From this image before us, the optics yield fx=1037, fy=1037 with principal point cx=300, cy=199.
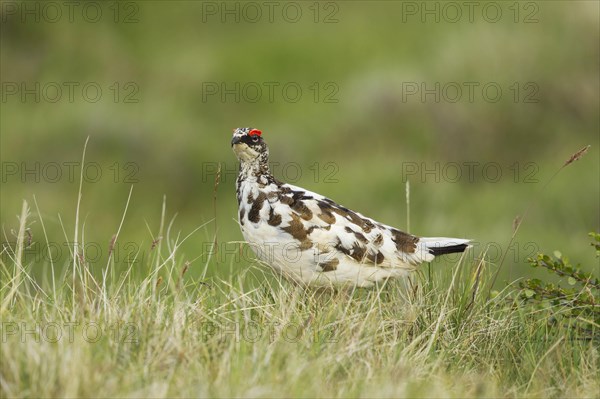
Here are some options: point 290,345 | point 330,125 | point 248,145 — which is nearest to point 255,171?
point 248,145

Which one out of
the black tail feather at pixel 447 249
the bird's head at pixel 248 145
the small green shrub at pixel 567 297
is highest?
the bird's head at pixel 248 145

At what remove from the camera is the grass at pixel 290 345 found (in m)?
3.83

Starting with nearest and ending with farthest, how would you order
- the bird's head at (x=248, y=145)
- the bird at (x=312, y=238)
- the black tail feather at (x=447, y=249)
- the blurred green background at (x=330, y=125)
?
the bird at (x=312, y=238) < the bird's head at (x=248, y=145) < the black tail feather at (x=447, y=249) < the blurred green background at (x=330, y=125)

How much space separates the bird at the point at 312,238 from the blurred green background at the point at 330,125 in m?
3.69

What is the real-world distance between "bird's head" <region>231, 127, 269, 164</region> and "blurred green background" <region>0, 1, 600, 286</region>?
12.4ft

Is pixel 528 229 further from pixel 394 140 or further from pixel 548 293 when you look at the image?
pixel 548 293

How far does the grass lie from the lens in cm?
383

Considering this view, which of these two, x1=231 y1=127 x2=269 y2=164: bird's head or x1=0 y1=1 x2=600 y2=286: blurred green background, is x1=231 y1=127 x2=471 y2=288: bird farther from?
x1=0 y1=1 x2=600 y2=286: blurred green background

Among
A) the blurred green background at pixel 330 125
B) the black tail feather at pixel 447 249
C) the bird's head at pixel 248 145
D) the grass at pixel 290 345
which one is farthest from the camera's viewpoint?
the blurred green background at pixel 330 125

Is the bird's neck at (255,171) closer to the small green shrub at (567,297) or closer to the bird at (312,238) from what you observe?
the bird at (312,238)

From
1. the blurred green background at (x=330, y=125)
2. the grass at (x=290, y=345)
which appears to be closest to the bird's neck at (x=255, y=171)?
the grass at (x=290, y=345)

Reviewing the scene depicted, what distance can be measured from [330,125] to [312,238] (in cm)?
751

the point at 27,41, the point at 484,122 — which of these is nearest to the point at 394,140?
the point at 484,122

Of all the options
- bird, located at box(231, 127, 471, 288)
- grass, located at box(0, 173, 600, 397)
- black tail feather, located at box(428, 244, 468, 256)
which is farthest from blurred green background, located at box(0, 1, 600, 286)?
grass, located at box(0, 173, 600, 397)
